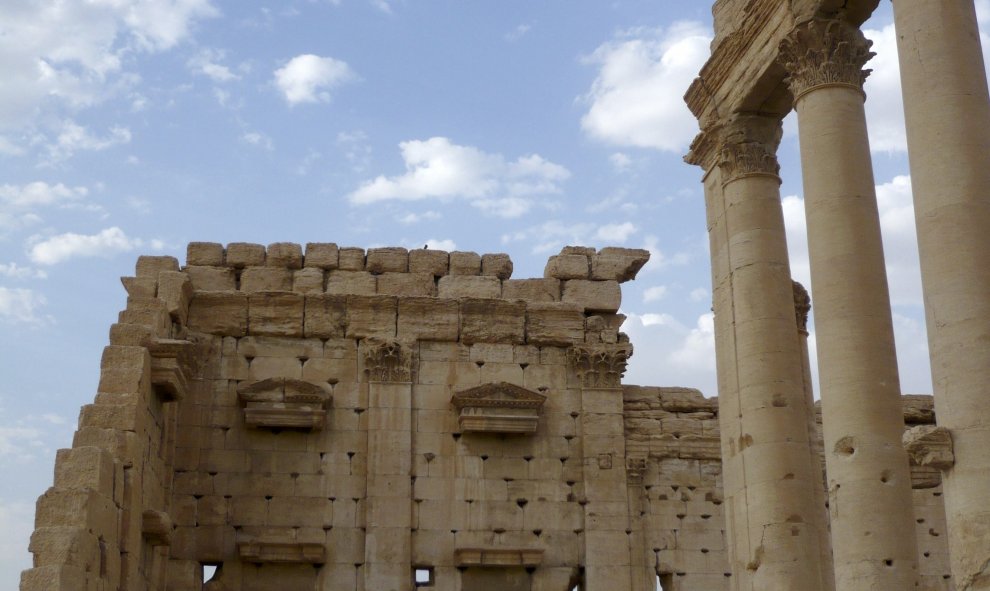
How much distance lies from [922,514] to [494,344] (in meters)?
7.93

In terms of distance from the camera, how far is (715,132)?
58.3 feet

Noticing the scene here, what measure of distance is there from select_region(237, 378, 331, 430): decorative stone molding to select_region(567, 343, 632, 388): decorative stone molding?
4.11 meters

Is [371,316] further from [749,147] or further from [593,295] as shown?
[749,147]

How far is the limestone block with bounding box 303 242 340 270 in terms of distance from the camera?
2234cm

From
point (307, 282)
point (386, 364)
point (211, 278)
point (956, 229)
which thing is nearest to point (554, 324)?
point (386, 364)

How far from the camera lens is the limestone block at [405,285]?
22.2 m

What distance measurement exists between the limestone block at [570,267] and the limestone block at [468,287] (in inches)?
39.3

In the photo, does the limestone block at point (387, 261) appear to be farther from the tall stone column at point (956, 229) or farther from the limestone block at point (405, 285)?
the tall stone column at point (956, 229)

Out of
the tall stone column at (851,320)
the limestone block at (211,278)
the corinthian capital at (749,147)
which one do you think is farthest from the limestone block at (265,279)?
the tall stone column at (851,320)

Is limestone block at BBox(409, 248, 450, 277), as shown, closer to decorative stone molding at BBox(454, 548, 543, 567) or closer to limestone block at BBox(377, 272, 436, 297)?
limestone block at BBox(377, 272, 436, 297)

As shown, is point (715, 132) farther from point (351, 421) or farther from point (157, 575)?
point (157, 575)

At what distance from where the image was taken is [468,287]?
73.7 ft

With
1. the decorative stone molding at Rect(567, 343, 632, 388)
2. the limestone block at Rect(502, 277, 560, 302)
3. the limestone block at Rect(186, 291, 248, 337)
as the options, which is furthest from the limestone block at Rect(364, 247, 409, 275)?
the decorative stone molding at Rect(567, 343, 632, 388)

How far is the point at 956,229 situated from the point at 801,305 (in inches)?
294
